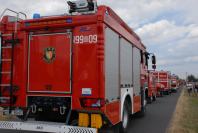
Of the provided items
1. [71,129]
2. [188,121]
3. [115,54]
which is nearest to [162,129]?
[188,121]

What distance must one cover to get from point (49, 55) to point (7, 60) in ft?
4.20

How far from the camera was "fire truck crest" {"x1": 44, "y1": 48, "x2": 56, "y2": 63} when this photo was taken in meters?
8.98

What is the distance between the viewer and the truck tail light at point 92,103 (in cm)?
812

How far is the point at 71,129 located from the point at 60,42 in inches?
92.6

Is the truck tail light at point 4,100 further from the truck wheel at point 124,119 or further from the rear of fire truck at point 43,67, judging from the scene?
the truck wheel at point 124,119

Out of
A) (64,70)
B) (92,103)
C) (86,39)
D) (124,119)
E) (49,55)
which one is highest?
(86,39)

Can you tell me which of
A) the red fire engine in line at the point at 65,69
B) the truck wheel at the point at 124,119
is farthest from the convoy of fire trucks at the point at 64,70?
the truck wheel at the point at 124,119

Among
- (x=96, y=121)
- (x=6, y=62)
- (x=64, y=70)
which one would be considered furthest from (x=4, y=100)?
(x=96, y=121)

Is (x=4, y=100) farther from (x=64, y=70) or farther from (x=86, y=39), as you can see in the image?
(x=86, y=39)

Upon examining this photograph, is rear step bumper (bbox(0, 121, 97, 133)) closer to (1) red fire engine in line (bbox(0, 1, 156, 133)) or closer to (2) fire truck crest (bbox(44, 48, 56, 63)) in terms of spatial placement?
(1) red fire engine in line (bbox(0, 1, 156, 133))

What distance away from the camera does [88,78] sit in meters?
8.35

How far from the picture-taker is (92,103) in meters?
8.20

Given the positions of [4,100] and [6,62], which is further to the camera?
[6,62]

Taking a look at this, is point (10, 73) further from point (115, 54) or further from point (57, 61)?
point (115, 54)
